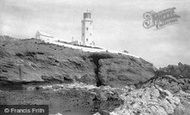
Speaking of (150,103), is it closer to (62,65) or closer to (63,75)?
(63,75)

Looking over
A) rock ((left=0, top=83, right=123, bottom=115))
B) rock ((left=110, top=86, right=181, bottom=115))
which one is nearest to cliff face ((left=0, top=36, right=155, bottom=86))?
rock ((left=0, top=83, right=123, bottom=115))

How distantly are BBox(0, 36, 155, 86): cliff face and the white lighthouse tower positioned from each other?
21.9 ft

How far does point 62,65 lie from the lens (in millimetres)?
52812

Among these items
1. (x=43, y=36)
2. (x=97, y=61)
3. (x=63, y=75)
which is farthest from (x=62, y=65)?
(x=97, y=61)

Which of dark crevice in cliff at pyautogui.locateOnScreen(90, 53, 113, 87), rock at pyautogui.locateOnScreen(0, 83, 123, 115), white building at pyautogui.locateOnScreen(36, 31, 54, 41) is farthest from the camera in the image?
dark crevice in cliff at pyautogui.locateOnScreen(90, 53, 113, 87)

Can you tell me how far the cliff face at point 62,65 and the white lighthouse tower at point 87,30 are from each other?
21.9 feet

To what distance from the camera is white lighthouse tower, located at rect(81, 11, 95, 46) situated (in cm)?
6462

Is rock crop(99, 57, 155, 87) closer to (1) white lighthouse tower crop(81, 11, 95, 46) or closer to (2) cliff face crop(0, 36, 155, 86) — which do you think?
(2) cliff face crop(0, 36, 155, 86)

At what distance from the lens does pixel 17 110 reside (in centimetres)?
2358

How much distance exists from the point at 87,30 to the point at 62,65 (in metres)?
14.2

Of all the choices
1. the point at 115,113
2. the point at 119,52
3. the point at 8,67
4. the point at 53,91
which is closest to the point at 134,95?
the point at 115,113

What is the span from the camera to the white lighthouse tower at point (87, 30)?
212 ft

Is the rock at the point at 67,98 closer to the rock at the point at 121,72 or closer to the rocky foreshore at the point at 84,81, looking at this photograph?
the rocky foreshore at the point at 84,81

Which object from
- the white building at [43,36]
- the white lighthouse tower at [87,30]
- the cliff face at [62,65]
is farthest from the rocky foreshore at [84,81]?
the white lighthouse tower at [87,30]
